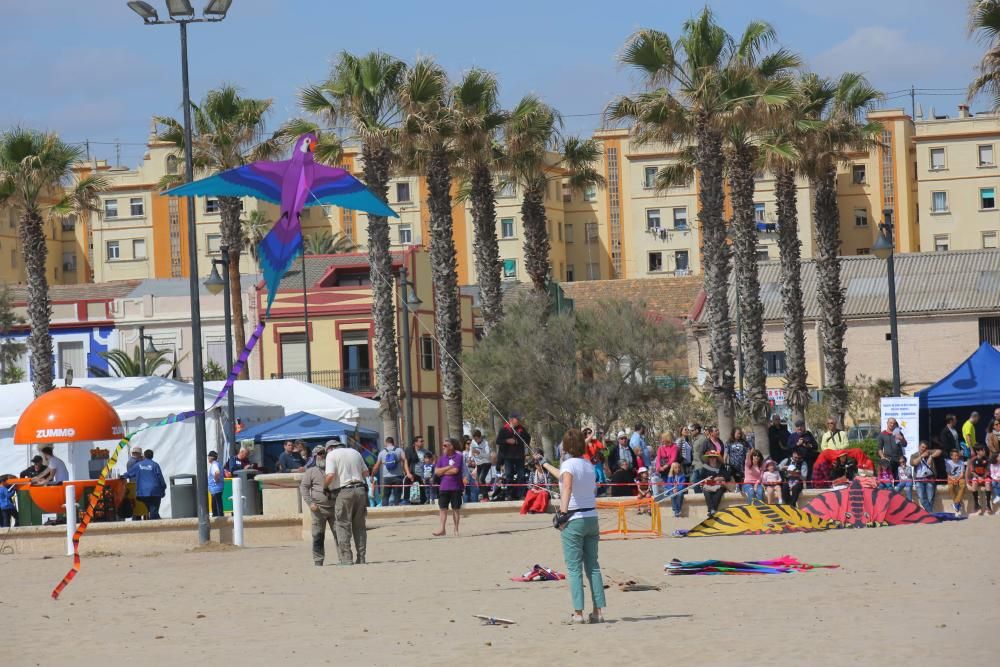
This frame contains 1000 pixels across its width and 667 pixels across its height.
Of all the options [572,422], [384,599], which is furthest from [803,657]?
[572,422]

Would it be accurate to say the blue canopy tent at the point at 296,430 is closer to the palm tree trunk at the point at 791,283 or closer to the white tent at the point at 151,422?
the white tent at the point at 151,422

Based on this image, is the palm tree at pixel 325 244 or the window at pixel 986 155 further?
the palm tree at pixel 325 244

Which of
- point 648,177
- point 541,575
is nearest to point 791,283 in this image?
point 541,575

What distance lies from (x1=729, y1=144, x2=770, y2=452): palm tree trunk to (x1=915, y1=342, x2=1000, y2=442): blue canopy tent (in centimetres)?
638

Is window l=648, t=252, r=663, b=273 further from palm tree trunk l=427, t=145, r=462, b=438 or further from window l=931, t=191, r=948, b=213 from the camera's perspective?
palm tree trunk l=427, t=145, r=462, b=438

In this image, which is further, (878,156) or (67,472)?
(878,156)

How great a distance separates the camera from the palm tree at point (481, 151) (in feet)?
125

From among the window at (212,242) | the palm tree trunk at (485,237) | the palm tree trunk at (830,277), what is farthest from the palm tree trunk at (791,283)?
the window at (212,242)

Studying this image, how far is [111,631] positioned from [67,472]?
46.9ft

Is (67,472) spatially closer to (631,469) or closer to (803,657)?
(631,469)

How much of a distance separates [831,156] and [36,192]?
18.8m

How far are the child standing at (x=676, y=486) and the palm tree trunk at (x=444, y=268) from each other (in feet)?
38.9

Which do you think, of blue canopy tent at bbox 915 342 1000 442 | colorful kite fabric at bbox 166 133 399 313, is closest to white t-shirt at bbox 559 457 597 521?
colorful kite fabric at bbox 166 133 399 313

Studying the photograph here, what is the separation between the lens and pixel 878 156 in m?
89.4
